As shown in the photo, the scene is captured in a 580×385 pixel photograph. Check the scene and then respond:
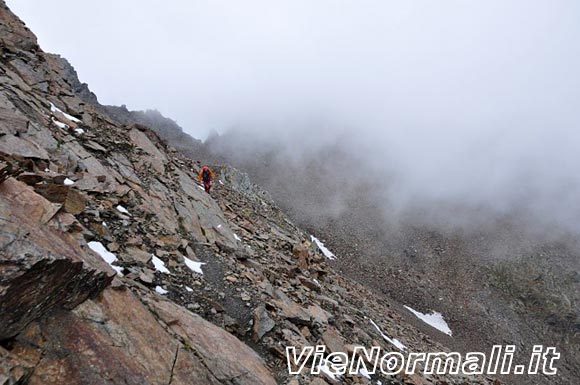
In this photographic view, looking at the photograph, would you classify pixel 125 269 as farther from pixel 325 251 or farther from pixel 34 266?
pixel 325 251

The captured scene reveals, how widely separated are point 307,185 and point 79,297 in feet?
247

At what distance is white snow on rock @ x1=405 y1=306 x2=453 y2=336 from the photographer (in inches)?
1887

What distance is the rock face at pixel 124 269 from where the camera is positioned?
6.45 meters

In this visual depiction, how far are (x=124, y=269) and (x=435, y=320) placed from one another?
48.7m

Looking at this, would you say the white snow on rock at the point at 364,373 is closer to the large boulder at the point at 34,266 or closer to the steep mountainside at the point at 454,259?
the large boulder at the point at 34,266

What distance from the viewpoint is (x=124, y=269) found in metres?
10.8

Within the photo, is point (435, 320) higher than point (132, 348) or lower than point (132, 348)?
lower

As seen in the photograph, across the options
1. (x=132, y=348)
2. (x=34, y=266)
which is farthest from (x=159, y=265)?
(x=34, y=266)

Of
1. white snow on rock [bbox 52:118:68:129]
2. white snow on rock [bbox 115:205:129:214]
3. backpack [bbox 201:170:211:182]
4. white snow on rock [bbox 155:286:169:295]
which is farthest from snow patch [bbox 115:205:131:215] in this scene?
backpack [bbox 201:170:211:182]

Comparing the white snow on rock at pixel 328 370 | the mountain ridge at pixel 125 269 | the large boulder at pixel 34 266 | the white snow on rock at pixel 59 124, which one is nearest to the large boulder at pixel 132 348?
the mountain ridge at pixel 125 269

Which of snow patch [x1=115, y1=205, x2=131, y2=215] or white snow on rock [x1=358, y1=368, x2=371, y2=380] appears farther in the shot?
white snow on rock [x1=358, y1=368, x2=371, y2=380]

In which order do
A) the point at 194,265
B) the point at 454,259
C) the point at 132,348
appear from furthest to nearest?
the point at 454,259 < the point at 194,265 < the point at 132,348

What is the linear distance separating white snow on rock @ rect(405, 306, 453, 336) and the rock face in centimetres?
2343

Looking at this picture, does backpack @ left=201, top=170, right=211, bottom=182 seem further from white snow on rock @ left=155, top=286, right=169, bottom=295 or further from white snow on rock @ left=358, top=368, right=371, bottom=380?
white snow on rock @ left=358, top=368, right=371, bottom=380
